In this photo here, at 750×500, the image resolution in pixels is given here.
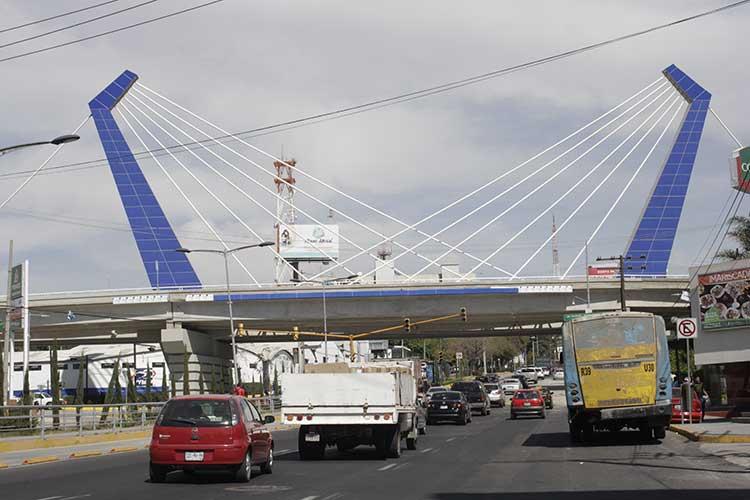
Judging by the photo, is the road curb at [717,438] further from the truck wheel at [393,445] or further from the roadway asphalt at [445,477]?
the truck wheel at [393,445]

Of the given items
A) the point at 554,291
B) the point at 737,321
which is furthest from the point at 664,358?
the point at 554,291

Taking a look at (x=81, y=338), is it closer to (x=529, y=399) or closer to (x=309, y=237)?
(x=309, y=237)

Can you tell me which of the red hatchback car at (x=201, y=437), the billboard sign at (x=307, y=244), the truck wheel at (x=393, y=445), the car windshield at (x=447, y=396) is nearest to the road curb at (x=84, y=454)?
the truck wheel at (x=393, y=445)

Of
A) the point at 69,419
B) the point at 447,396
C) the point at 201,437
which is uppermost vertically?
the point at 201,437

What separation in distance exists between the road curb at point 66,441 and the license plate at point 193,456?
1336cm

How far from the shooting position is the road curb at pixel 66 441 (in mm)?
29587

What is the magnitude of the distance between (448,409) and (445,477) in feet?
86.8

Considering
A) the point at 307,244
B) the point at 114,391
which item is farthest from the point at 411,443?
the point at 307,244

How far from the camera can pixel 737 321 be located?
161 feet

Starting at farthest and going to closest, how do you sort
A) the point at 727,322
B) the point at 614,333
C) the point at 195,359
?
the point at 195,359, the point at 727,322, the point at 614,333

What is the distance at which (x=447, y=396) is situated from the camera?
1822 inches

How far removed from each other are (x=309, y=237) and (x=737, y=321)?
236 feet

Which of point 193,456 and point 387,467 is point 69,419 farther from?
point 193,456

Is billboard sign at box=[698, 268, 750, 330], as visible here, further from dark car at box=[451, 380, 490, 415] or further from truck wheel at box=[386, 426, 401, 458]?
truck wheel at box=[386, 426, 401, 458]
